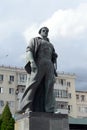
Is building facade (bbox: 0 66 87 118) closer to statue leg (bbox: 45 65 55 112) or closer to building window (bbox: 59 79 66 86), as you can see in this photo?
building window (bbox: 59 79 66 86)

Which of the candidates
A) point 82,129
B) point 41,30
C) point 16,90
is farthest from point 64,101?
point 41,30

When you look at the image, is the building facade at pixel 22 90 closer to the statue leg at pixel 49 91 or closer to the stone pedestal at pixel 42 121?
the statue leg at pixel 49 91

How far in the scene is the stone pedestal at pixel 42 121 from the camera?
12805 millimetres

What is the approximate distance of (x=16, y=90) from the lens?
69062mm

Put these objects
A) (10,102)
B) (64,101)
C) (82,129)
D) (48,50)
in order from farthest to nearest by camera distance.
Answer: (64,101) → (10,102) → (82,129) → (48,50)

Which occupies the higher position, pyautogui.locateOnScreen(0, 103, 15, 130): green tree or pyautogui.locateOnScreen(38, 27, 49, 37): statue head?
pyautogui.locateOnScreen(38, 27, 49, 37): statue head

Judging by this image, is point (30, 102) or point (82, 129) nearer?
point (30, 102)

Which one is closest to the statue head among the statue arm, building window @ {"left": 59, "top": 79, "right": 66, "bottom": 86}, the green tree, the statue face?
the statue face

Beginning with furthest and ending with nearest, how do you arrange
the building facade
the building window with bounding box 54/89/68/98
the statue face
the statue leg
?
the building window with bounding box 54/89/68/98 < the building facade < the statue face < the statue leg

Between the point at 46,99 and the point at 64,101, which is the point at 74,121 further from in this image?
the point at 46,99

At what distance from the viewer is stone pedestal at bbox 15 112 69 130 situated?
42.0 feet

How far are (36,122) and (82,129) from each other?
41638 millimetres

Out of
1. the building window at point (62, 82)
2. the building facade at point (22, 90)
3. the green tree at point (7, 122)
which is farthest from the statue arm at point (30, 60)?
the building window at point (62, 82)

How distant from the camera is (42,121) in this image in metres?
13.0
